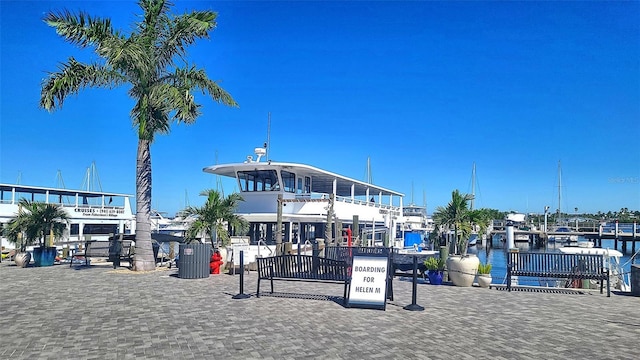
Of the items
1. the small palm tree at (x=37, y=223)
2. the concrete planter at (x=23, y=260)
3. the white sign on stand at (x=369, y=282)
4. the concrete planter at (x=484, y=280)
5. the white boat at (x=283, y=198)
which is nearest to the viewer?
the white sign on stand at (x=369, y=282)

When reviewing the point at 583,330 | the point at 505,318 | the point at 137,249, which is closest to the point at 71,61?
the point at 137,249

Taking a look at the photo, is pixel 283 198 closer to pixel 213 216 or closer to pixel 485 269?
pixel 213 216

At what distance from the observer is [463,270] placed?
12.2 metres

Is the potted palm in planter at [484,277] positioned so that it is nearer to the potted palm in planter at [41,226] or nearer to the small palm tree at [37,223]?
the potted palm in planter at [41,226]

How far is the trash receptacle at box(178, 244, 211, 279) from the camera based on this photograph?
509 inches

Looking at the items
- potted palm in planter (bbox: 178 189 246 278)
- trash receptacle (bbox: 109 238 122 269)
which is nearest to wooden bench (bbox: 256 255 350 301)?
potted palm in planter (bbox: 178 189 246 278)

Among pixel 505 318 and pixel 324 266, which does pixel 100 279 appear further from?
pixel 505 318

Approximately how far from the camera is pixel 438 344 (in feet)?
21.0

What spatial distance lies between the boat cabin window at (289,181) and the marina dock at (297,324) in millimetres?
16575

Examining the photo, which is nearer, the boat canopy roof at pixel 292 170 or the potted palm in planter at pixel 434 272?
the potted palm in planter at pixel 434 272

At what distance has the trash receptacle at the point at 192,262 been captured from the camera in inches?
509

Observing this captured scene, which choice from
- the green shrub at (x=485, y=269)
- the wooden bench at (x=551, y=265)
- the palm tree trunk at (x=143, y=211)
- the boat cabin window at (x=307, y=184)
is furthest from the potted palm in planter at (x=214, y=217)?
the boat cabin window at (x=307, y=184)

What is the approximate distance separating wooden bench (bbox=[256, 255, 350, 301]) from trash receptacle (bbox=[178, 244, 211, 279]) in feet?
11.8

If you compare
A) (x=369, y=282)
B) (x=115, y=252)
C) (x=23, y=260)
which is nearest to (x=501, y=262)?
(x=115, y=252)
